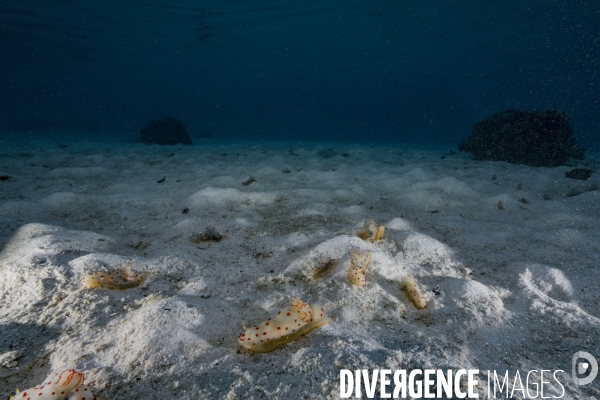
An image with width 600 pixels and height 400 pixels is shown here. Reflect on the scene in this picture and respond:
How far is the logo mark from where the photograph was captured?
146 centimetres

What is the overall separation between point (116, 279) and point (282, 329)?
149cm

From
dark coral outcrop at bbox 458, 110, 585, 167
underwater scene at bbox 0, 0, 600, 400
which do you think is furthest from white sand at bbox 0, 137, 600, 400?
dark coral outcrop at bbox 458, 110, 585, 167

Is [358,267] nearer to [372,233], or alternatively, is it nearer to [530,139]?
[372,233]

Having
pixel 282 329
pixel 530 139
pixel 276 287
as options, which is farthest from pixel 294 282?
pixel 530 139

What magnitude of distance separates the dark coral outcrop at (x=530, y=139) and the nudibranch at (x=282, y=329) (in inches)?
360

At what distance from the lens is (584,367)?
61.0 inches

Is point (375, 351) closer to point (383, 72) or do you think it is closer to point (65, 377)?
point (65, 377)

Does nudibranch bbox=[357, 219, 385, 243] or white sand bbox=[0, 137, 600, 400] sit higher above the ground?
nudibranch bbox=[357, 219, 385, 243]

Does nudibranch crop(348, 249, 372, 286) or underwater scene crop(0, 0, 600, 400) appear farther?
nudibranch crop(348, 249, 372, 286)

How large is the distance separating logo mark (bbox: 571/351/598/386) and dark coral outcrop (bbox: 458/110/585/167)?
8243 millimetres

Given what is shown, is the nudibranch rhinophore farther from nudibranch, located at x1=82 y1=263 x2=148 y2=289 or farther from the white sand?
nudibranch, located at x1=82 y1=263 x2=148 y2=289

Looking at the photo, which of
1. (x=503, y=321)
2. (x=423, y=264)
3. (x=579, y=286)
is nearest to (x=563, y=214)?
(x=579, y=286)

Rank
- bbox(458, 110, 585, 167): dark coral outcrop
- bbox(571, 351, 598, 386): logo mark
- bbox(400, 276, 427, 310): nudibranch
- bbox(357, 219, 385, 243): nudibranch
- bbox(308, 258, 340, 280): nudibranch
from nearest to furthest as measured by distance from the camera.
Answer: bbox(571, 351, 598, 386): logo mark < bbox(400, 276, 427, 310): nudibranch < bbox(308, 258, 340, 280): nudibranch < bbox(357, 219, 385, 243): nudibranch < bbox(458, 110, 585, 167): dark coral outcrop

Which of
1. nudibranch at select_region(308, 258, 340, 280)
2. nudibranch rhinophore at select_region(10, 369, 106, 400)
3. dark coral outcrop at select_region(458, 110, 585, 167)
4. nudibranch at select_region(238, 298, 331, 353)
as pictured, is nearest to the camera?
nudibranch rhinophore at select_region(10, 369, 106, 400)
